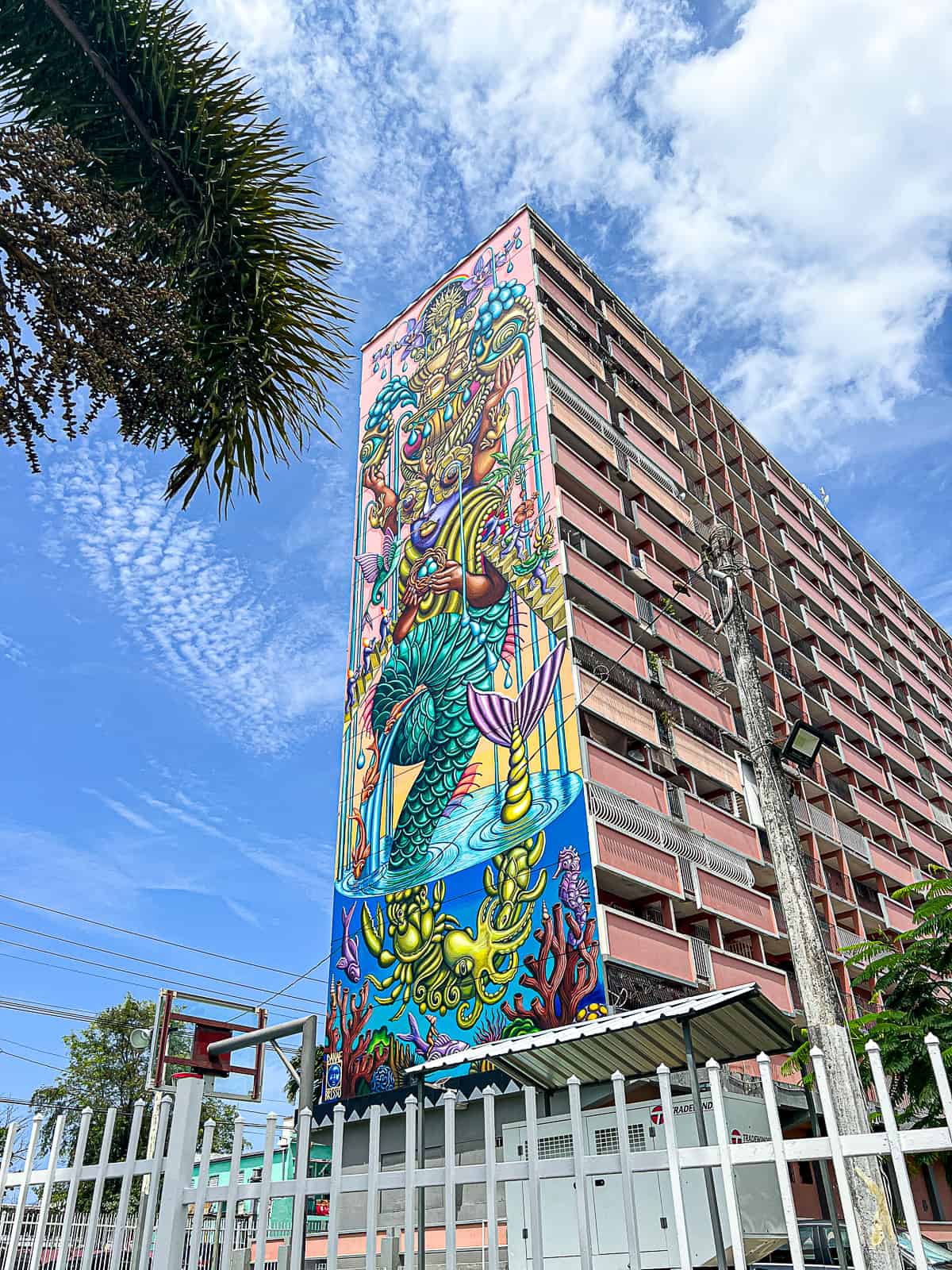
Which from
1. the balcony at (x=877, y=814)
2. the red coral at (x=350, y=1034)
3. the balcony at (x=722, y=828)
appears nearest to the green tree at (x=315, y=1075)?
the red coral at (x=350, y=1034)

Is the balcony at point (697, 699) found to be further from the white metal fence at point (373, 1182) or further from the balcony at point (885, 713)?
the white metal fence at point (373, 1182)

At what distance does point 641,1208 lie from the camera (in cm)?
938

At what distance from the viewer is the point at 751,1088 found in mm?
20047

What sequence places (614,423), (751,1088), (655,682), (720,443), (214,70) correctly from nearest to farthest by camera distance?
(214,70) → (751,1088) → (655,682) → (614,423) → (720,443)

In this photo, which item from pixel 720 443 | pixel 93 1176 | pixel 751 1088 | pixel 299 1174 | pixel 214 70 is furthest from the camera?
pixel 720 443

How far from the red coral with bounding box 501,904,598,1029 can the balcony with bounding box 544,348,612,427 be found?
50.9 feet

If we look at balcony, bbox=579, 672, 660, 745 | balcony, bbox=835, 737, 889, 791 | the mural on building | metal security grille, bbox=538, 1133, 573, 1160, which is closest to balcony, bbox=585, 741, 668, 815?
the mural on building

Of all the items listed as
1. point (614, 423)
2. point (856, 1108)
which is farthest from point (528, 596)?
point (856, 1108)

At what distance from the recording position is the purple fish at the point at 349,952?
24.6 meters

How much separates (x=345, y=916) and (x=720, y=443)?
24.7 m

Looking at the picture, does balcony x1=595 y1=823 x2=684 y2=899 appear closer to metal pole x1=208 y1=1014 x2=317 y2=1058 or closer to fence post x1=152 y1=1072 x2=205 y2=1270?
metal pole x1=208 y1=1014 x2=317 y2=1058

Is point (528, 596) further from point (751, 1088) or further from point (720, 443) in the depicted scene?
point (720, 443)

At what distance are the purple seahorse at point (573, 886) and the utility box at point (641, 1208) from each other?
513 centimetres

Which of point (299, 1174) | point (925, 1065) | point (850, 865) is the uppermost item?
point (850, 865)
